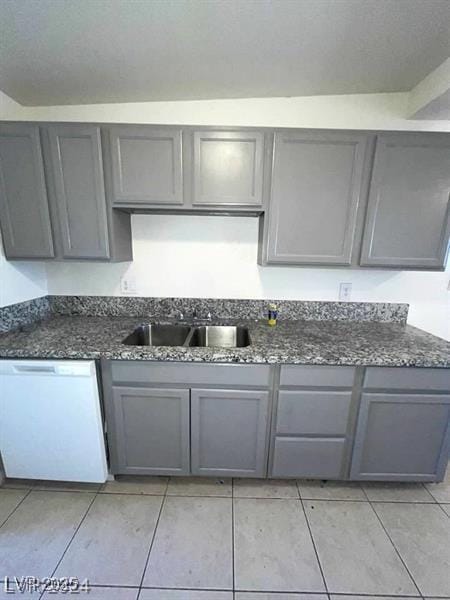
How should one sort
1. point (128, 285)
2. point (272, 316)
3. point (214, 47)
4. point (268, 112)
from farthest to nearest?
point (128, 285) < point (272, 316) < point (268, 112) < point (214, 47)

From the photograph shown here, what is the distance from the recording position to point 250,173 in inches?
59.5

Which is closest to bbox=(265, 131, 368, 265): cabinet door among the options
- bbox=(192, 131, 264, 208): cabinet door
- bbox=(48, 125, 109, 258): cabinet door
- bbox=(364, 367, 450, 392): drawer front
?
bbox=(192, 131, 264, 208): cabinet door

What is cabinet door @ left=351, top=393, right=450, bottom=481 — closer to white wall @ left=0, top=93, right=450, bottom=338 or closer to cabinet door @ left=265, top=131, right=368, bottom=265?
white wall @ left=0, top=93, right=450, bottom=338

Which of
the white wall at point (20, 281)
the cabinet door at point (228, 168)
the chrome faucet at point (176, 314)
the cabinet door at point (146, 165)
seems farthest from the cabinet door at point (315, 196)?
the white wall at point (20, 281)

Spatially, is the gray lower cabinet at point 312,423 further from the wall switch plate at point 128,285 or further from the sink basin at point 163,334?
the wall switch plate at point 128,285

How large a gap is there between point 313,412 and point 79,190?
1.93 m

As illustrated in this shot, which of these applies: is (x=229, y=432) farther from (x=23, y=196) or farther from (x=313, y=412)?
(x=23, y=196)

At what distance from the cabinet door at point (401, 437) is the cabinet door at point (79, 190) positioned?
191 centimetres

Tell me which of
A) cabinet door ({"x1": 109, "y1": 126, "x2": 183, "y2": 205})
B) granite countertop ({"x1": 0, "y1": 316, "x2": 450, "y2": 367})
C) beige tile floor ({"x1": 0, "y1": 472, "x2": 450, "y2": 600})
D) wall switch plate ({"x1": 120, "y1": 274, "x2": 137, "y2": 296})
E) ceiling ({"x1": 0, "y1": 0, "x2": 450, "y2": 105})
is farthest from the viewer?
wall switch plate ({"x1": 120, "y1": 274, "x2": 137, "y2": 296})

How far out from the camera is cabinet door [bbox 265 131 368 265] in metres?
1.49

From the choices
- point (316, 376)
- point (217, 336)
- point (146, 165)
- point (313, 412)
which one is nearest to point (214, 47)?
point (146, 165)

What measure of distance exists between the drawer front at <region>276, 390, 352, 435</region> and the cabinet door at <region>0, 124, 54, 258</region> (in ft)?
5.76

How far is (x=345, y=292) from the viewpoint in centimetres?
195

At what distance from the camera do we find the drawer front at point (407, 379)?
1.40 meters
